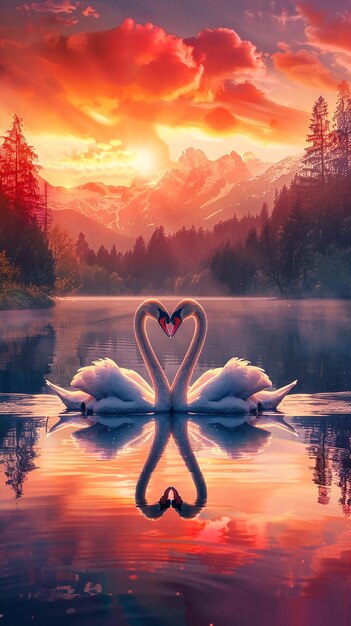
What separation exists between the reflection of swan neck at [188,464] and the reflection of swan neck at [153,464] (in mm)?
140

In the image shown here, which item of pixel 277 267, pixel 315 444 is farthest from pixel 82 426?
pixel 277 267

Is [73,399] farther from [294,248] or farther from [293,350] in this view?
[294,248]

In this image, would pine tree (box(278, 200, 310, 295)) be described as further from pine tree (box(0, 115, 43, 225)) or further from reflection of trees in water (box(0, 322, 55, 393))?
reflection of trees in water (box(0, 322, 55, 393))

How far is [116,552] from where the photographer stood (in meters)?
7.22

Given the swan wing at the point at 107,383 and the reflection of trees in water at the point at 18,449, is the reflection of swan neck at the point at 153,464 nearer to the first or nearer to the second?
the swan wing at the point at 107,383

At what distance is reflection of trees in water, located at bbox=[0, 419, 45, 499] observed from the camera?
10117mm

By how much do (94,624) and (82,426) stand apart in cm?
839

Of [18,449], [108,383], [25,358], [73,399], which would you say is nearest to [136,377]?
[73,399]

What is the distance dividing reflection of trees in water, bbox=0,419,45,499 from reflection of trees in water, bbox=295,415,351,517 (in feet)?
9.71

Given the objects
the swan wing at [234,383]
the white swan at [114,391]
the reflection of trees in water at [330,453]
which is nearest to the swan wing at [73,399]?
the white swan at [114,391]

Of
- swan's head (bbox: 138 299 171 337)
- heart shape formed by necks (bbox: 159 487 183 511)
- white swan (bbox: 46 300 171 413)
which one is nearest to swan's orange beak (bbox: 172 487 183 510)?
heart shape formed by necks (bbox: 159 487 183 511)

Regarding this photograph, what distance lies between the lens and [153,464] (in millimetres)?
11000

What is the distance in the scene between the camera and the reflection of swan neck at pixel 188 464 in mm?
8602

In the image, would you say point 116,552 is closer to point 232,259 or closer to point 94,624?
point 94,624
